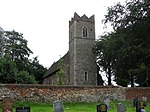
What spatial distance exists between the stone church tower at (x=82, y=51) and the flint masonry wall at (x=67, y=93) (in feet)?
60.5

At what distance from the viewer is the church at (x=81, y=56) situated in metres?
44.2

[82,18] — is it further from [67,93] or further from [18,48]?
[67,93]

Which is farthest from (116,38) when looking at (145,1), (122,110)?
(122,110)

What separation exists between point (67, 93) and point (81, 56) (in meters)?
22.8

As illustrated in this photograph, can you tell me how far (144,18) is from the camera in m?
26.2

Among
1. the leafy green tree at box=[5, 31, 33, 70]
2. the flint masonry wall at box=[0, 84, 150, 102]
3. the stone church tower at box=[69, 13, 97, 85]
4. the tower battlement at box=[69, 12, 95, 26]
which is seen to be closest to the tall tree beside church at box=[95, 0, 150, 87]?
the flint masonry wall at box=[0, 84, 150, 102]

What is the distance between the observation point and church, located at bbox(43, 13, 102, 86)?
4419 cm

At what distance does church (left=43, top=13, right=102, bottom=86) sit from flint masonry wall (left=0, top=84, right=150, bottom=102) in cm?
1842

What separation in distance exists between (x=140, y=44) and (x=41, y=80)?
126 ft

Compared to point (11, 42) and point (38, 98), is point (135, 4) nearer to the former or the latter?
point (38, 98)

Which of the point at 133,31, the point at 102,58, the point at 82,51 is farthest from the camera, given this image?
the point at 82,51

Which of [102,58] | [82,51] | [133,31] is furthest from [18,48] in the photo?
[133,31]

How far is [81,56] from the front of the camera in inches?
1786

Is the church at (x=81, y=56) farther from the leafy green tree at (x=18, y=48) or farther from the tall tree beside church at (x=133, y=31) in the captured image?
the tall tree beside church at (x=133, y=31)
